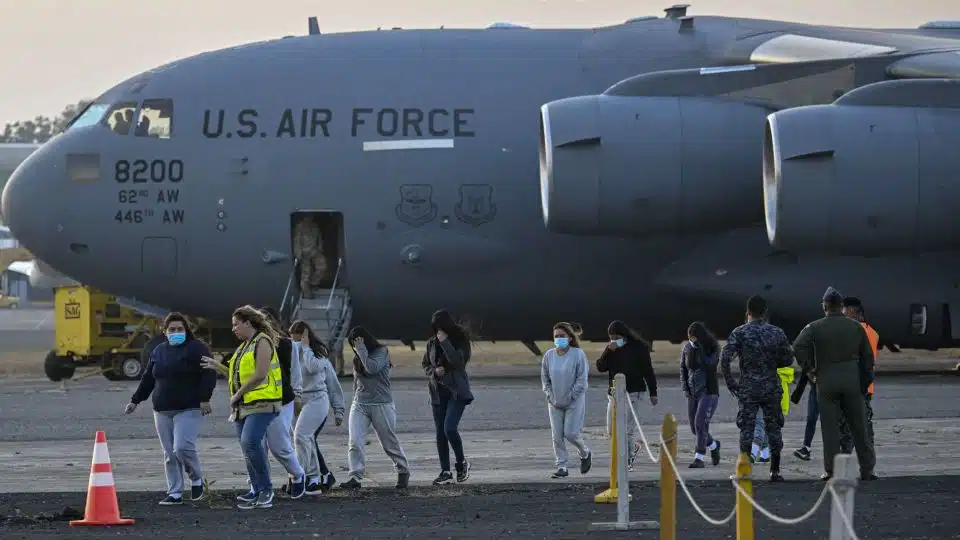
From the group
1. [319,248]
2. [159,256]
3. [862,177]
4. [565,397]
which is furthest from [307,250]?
[565,397]

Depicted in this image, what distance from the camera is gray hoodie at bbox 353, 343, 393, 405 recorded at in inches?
644

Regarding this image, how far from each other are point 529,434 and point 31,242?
10326 millimetres

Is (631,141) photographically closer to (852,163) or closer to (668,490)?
(852,163)

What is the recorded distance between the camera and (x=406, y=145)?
26734 mm

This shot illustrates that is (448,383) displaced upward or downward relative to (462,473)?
upward

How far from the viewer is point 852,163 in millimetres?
23719

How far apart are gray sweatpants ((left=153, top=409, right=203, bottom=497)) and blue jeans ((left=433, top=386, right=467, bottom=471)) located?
7.74 feet

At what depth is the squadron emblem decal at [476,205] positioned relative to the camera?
1051 inches

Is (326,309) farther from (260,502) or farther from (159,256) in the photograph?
(260,502)

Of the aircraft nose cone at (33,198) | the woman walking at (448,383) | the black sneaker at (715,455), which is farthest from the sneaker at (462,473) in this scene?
the aircraft nose cone at (33,198)

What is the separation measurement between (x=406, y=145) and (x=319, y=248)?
2.16m

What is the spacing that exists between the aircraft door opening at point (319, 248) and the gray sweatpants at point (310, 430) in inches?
436

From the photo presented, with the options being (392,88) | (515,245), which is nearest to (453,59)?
(392,88)

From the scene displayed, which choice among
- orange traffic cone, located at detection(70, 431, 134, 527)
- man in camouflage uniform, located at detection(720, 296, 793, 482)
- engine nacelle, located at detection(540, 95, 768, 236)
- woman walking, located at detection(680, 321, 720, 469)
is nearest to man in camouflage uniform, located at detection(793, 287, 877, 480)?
man in camouflage uniform, located at detection(720, 296, 793, 482)
